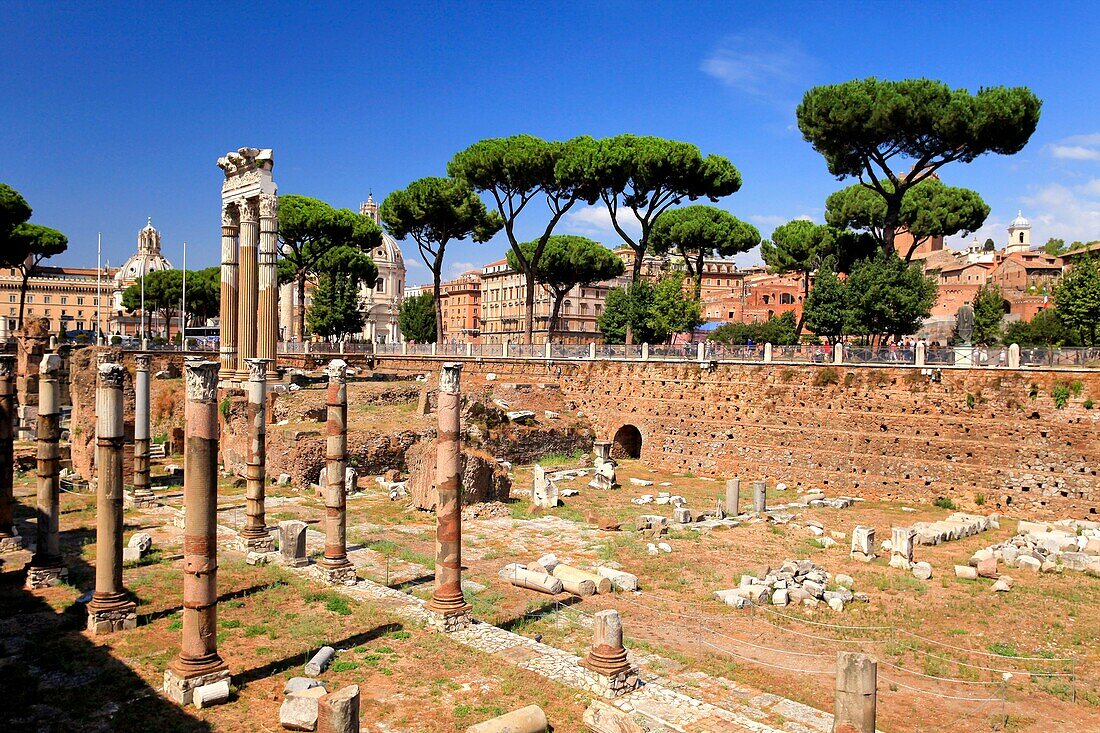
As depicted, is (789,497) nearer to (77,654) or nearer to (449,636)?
(449,636)

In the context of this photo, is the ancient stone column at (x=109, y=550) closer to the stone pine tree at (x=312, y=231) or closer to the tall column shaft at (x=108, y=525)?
the tall column shaft at (x=108, y=525)

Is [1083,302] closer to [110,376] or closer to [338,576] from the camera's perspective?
[338,576]

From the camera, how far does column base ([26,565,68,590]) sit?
12.3m

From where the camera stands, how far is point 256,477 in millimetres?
14867

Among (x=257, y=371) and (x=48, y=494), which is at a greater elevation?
(x=257, y=371)

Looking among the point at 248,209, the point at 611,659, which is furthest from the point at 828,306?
the point at 611,659

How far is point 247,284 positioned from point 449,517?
1558cm

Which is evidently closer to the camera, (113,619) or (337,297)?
(113,619)

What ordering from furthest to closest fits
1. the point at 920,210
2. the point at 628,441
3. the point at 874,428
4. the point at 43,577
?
the point at 920,210, the point at 628,441, the point at 874,428, the point at 43,577

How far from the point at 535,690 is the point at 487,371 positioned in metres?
25.5

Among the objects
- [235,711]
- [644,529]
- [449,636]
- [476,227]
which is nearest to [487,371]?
[476,227]

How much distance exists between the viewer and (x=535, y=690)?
29.8 ft

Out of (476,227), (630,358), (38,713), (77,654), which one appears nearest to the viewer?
(38,713)

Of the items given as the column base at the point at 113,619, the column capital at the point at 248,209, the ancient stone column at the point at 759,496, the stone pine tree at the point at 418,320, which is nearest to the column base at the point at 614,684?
the column base at the point at 113,619
